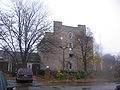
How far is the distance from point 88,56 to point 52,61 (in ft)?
34.9

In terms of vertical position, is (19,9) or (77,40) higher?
(19,9)

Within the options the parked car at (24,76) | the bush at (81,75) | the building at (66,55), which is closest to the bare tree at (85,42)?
the building at (66,55)

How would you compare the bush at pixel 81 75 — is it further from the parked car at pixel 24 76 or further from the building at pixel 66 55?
the building at pixel 66 55

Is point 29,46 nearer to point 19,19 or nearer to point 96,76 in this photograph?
point 19,19

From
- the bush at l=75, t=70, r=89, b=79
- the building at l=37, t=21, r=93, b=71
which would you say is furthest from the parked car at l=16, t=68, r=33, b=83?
the building at l=37, t=21, r=93, b=71

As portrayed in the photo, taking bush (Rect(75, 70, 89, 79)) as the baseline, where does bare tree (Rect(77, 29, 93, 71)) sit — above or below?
above

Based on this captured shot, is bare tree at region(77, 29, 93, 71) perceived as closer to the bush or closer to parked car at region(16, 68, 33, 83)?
the bush

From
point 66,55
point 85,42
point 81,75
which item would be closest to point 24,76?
point 81,75

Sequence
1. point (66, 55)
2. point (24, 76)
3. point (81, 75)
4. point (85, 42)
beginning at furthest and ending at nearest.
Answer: point (66, 55), point (85, 42), point (81, 75), point (24, 76)

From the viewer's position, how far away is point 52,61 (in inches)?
2376

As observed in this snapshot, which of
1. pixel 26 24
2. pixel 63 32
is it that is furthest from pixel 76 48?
pixel 26 24

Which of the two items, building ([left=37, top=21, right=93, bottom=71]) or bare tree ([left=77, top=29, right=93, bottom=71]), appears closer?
bare tree ([left=77, top=29, right=93, bottom=71])

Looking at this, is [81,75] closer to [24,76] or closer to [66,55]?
[24,76]

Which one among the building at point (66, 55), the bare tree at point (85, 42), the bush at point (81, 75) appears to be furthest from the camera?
the building at point (66, 55)
